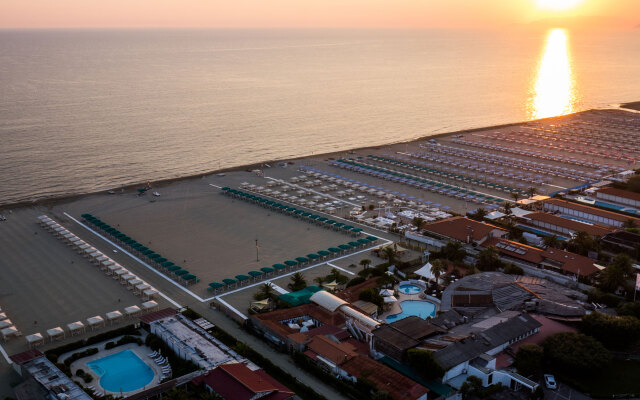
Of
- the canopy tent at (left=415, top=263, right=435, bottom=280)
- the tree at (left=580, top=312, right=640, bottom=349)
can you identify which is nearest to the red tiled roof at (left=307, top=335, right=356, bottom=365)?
the canopy tent at (left=415, top=263, right=435, bottom=280)

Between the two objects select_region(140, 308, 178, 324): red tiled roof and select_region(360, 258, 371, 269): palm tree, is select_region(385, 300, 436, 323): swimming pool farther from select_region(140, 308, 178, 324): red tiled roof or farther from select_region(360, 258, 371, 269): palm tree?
select_region(140, 308, 178, 324): red tiled roof

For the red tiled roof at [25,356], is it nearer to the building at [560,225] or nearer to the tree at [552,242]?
the tree at [552,242]

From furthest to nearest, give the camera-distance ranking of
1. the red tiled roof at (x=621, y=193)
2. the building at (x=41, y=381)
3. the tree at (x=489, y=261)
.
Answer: the red tiled roof at (x=621, y=193) < the tree at (x=489, y=261) < the building at (x=41, y=381)

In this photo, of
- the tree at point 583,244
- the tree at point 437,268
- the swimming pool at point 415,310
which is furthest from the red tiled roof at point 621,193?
the swimming pool at point 415,310

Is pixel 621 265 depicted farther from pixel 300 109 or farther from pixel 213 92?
pixel 213 92

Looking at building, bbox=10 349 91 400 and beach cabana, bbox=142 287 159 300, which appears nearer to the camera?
building, bbox=10 349 91 400

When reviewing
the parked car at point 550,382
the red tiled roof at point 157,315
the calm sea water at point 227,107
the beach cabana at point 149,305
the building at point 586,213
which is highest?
the calm sea water at point 227,107
